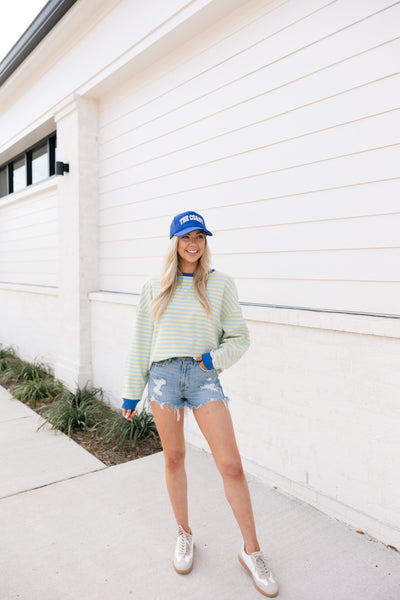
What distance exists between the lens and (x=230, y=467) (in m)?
2.12

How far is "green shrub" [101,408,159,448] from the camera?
154 inches

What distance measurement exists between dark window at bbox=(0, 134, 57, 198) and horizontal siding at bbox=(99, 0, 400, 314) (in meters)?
2.87

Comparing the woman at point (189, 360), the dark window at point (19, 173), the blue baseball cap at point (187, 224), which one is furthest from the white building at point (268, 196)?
the dark window at point (19, 173)

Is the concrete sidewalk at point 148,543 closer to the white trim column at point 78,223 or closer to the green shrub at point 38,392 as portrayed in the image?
the green shrub at point 38,392

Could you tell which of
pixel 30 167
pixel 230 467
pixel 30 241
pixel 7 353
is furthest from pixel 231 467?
pixel 30 167

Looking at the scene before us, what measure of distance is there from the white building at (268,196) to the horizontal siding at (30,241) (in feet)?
3.86

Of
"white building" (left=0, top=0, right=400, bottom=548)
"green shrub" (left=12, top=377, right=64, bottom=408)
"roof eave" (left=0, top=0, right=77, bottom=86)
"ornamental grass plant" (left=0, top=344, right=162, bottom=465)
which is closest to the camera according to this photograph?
"white building" (left=0, top=0, right=400, bottom=548)

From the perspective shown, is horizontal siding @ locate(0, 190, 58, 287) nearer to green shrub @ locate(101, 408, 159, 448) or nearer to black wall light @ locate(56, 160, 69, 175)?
black wall light @ locate(56, 160, 69, 175)

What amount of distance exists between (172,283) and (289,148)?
1.51 m

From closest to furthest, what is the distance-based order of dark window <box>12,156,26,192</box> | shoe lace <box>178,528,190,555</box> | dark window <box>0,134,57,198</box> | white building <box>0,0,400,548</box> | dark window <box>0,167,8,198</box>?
shoe lace <box>178,528,190,555</box> → white building <box>0,0,400,548</box> → dark window <box>0,134,57,198</box> → dark window <box>12,156,26,192</box> → dark window <box>0,167,8,198</box>

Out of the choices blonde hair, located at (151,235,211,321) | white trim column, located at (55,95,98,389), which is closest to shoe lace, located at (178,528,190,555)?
blonde hair, located at (151,235,211,321)

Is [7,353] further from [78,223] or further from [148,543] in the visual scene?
[148,543]

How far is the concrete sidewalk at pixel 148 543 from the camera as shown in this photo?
6.95ft

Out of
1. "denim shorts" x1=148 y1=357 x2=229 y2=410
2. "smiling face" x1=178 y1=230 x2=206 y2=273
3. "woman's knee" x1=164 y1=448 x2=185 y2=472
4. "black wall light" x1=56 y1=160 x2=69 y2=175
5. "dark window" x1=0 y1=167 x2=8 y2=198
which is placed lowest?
"woman's knee" x1=164 y1=448 x2=185 y2=472
